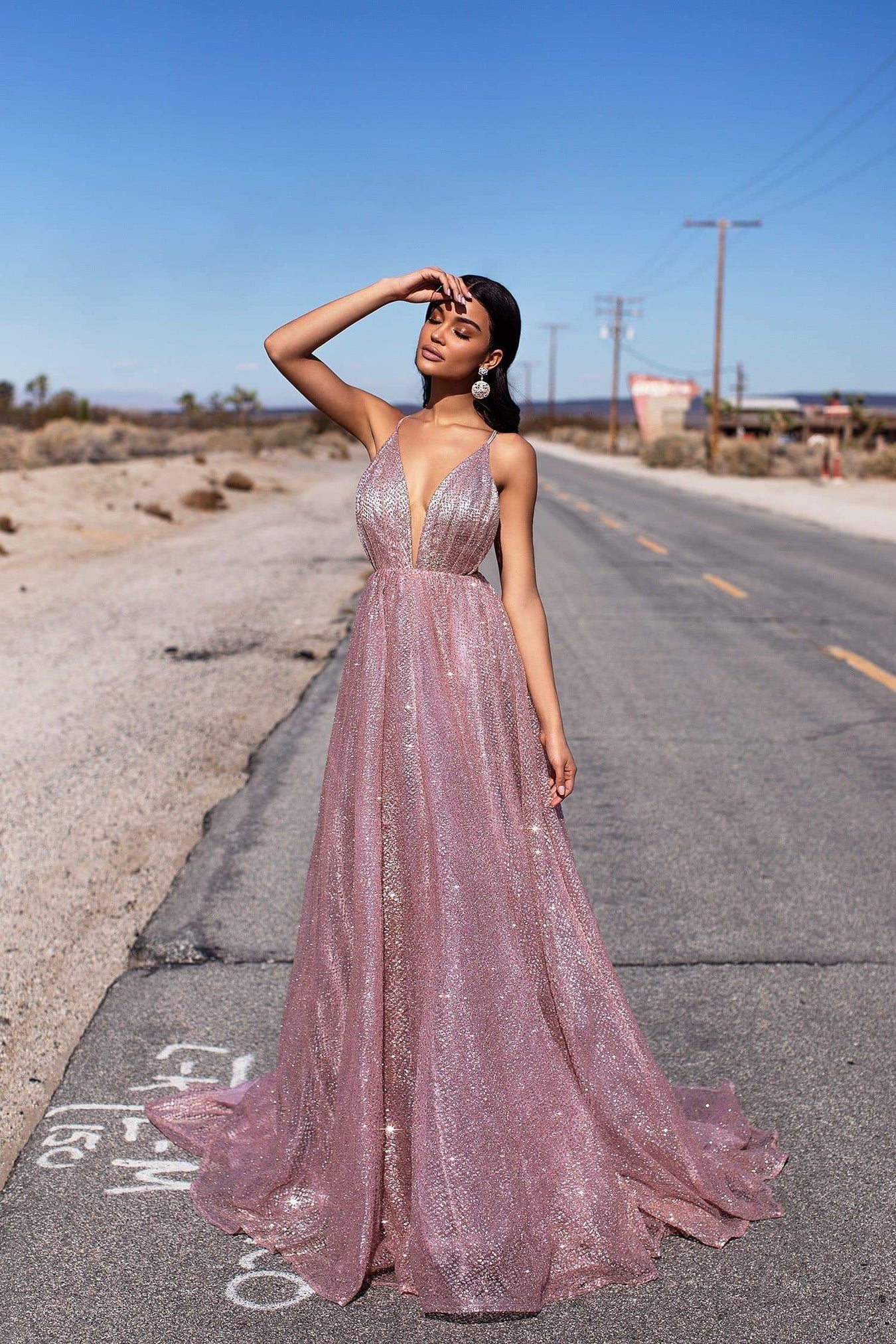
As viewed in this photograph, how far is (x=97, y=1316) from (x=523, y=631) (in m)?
1.52

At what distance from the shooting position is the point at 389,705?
8.78 ft

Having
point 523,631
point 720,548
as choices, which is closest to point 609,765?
point 523,631

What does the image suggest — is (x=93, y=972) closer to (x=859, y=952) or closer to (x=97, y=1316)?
(x=97, y=1316)

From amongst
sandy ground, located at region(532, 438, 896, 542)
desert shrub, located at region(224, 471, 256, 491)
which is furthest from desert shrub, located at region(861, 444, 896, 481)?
desert shrub, located at region(224, 471, 256, 491)

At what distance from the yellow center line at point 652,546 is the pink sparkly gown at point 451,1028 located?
13.9 metres

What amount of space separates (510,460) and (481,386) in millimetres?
170

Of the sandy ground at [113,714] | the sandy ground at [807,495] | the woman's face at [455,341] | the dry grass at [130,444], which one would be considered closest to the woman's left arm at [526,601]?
the woman's face at [455,341]

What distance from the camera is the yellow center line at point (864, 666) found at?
28.0ft

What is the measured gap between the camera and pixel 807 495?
102 feet

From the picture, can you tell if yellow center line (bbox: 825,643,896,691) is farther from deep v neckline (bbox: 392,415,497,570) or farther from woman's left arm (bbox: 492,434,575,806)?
deep v neckline (bbox: 392,415,497,570)

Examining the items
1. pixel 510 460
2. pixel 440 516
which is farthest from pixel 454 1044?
pixel 510 460

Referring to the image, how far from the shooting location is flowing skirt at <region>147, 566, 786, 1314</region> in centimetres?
246

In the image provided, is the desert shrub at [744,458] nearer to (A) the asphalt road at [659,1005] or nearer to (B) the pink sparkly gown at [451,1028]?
(A) the asphalt road at [659,1005]

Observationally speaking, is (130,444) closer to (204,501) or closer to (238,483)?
(238,483)
